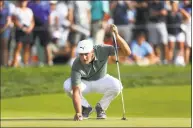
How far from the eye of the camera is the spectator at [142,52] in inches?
757

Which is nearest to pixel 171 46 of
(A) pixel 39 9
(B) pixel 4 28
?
(A) pixel 39 9

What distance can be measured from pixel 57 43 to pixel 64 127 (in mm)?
9785

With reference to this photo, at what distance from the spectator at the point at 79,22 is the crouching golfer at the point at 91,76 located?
316 inches

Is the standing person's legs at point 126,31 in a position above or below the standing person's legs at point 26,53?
above

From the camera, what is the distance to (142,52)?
19.2 m

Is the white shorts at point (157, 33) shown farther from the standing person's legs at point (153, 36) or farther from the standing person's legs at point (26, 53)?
the standing person's legs at point (26, 53)

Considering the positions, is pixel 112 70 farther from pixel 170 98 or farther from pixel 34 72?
pixel 170 98

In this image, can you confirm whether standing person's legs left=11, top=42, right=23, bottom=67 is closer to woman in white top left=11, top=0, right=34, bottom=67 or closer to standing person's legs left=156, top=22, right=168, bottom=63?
woman in white top left=11, top=0, right=34, bottom=67

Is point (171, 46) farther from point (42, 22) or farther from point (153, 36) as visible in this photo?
point (42, 22)

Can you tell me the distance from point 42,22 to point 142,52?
2493 mm

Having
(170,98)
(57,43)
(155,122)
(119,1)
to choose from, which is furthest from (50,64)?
(155,122)

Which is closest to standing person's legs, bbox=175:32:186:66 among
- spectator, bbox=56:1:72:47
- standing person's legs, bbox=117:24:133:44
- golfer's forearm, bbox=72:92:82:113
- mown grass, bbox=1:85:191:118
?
standing person's legs, bbox=117:24:133:44

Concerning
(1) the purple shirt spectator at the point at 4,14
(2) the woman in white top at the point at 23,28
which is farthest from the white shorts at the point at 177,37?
(1) the purple shirt spectator at the point at 4,14

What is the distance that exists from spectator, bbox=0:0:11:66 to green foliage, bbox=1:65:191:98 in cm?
49
